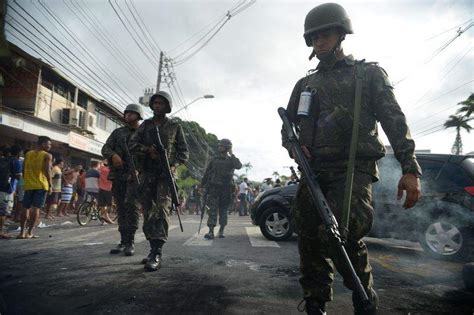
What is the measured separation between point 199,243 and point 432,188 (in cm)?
389

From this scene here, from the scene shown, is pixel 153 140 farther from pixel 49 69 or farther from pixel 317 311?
pixel 49 69

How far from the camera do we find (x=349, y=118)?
2.22 metres

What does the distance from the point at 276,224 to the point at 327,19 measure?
478cm

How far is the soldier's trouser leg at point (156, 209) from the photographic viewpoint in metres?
3.87

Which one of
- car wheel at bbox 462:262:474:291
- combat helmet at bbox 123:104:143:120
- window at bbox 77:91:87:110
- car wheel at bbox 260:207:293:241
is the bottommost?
car wheel at bbox 462:262:474:291

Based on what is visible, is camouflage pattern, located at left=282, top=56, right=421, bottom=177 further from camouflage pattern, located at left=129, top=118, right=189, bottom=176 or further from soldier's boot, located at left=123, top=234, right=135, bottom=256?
soldier's boot, located at left=123, top=234, right=135, bottom=256

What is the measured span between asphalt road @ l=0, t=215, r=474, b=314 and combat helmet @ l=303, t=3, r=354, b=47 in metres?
2.05

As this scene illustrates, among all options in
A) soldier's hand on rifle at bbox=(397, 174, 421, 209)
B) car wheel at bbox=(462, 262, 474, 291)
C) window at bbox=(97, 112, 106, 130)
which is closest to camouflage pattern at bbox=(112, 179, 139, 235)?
soldier's hand on rifle at bbox=(397, 174, 421, 209)

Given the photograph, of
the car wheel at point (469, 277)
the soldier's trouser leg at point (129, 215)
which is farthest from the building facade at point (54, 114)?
the car wheel at point (469, 277)

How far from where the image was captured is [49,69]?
18.0 metres

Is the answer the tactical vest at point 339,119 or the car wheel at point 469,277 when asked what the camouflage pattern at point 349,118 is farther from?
the car wheel at point 469,277

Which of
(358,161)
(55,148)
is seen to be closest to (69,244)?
(358,161)

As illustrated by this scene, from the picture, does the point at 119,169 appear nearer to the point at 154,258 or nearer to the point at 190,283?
the point at 154,258

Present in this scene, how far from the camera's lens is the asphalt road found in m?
2.51
